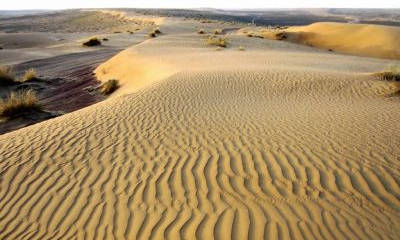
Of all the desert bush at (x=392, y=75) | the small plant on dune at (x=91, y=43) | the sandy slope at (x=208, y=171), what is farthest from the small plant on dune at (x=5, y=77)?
the small plant on dune at (x=91, y=43)

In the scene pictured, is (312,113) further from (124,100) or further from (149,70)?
(149,70)

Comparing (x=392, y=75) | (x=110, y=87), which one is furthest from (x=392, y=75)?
(x=110, y=87)

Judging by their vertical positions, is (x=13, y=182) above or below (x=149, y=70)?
above

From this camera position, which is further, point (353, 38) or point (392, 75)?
point (353, 38)

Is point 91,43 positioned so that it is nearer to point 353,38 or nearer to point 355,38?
point 353,38

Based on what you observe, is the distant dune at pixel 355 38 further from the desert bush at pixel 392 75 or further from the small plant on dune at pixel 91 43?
the small plant on dune at pixel 91 43

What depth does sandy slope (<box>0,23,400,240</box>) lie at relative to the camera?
395 centimetres

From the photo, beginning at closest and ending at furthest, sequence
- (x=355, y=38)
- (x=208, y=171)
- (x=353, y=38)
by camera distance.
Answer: (x=208, y=171) < (x=355, y=38) < (x=353, y=38)

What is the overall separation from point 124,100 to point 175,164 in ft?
14.1

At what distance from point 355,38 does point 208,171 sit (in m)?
30.1

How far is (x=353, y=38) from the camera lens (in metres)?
31.1

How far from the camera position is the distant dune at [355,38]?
27.6m

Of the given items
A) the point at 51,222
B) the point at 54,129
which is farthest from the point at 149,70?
the point at 51,222

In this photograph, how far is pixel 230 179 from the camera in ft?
15.7
